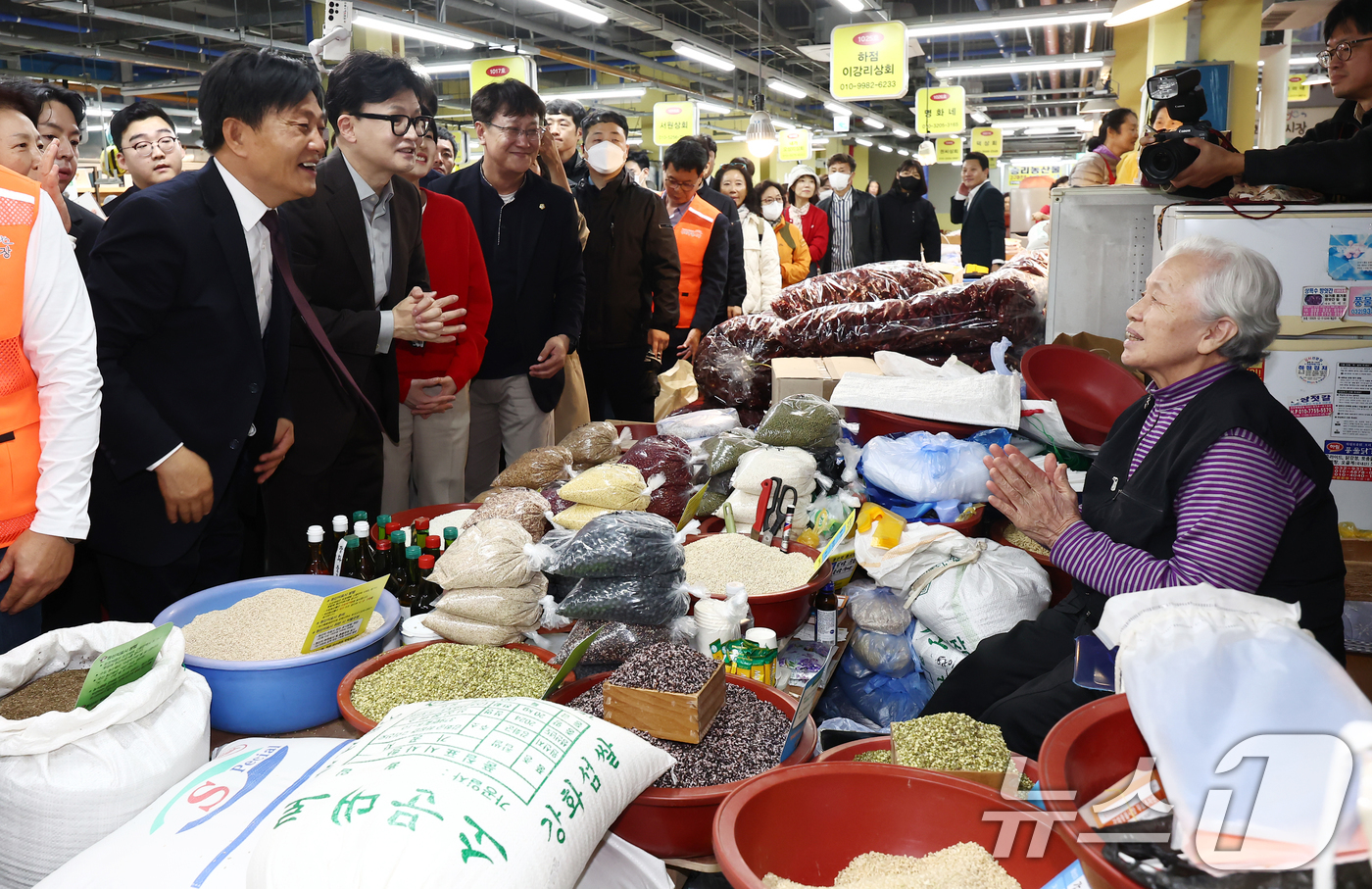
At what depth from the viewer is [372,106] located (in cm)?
259

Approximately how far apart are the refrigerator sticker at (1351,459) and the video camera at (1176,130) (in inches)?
35.9

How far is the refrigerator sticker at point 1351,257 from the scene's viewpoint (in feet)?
8.57

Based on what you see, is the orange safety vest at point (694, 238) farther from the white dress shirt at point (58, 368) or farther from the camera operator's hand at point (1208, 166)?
the white dress shirt at point (58, 368)

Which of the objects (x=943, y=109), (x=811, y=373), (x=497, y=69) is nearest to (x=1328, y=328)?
(x=811, y=373)

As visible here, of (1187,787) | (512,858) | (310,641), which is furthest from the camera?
(310,641)

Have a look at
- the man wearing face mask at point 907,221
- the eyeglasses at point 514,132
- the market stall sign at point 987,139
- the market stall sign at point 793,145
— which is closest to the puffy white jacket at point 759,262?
the man wearing face mask at point 907,221

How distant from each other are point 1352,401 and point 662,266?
2.83 m

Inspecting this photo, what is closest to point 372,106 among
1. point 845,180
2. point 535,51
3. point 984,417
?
point 984,417

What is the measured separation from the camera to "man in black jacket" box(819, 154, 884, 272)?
897 cm

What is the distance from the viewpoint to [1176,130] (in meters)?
3.12

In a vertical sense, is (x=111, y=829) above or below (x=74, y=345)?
below

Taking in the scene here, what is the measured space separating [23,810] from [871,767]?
1.06 m

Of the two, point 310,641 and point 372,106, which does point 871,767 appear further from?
point 372,106

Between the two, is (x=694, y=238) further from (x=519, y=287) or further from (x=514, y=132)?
(x=514, y=132)
